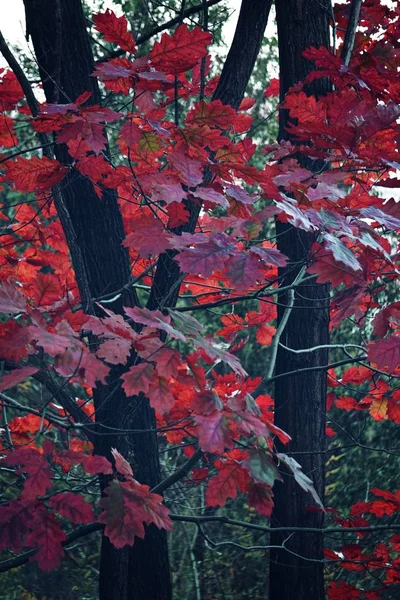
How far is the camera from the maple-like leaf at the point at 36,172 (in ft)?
9.27

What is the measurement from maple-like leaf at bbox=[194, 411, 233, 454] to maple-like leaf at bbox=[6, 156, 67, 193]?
124cm

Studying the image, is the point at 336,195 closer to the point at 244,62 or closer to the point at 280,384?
the point at 244,62

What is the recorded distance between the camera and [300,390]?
3863 mm

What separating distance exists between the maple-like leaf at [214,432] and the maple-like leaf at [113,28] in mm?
1388

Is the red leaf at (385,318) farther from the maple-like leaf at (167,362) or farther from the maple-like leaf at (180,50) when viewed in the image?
the maple-like leaf at (180,50)

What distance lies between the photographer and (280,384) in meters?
3.93

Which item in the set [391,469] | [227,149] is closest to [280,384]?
[227,149]

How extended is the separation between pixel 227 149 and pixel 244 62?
68 centimetres

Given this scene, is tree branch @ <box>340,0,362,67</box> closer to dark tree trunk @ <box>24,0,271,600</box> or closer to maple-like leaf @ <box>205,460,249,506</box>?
dark tree trunk @ <box>24,0,271,600</box>

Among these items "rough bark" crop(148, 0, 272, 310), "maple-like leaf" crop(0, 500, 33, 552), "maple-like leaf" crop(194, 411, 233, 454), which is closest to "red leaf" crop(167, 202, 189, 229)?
"rough bark" crop(148, 0, 272, 310)

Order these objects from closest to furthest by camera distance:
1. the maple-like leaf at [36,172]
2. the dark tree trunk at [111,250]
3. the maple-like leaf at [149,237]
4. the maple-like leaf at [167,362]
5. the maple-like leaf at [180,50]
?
the maple-like leaf at [167,362] < the maple-like leaf at [180,50] < the maple-like leaf at [149,237] < the maple-like leaf at [36,172] < the dark tree trunk at [111,250]

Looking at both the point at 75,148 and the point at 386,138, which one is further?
the point at 386,138

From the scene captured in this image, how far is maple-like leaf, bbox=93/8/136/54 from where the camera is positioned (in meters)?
2.51

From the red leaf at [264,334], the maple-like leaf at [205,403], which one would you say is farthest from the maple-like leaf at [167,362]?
the red leaf at [264,334]
